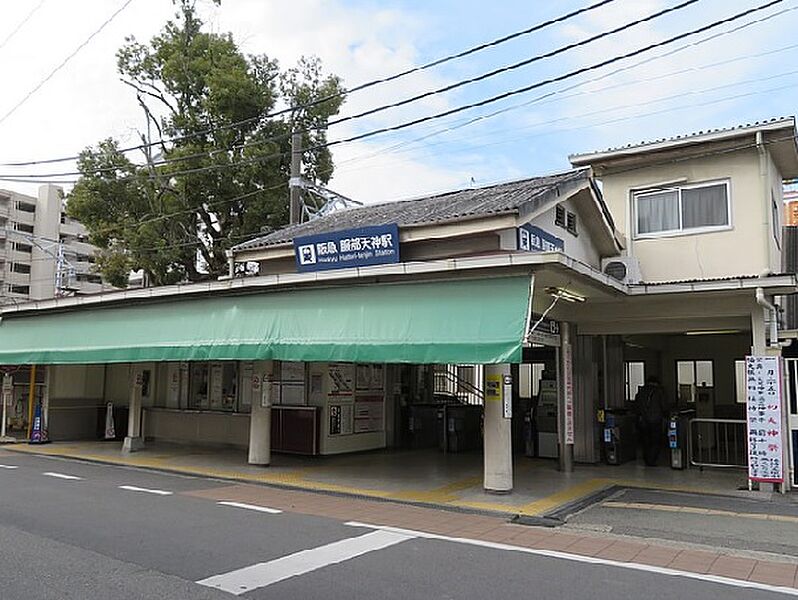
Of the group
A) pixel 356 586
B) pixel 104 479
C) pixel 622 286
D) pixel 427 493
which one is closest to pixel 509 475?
pixel 427 493

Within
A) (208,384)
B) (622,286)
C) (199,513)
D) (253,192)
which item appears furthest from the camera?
(253,192)

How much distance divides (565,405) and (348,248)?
4934mm

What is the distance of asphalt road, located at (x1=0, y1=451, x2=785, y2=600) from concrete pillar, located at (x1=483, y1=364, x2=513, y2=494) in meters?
3.01

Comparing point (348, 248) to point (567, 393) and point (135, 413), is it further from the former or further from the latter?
point (135, 413)

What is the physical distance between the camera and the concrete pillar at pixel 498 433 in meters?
11.0

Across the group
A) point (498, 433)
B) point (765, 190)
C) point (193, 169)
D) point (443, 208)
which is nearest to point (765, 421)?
point (498, 433)

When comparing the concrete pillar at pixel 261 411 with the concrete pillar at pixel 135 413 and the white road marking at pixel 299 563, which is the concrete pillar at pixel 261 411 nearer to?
the concrete pillar at pixel 135 413

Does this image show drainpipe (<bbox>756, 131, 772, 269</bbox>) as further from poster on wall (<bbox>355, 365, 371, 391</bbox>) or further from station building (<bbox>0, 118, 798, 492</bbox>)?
poster on wall (<bbox>355, 365, 371, 391</bbox>)

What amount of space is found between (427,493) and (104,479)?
5962mm

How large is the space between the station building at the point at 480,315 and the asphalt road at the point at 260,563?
313 cm

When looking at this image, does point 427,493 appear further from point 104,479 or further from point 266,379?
point 104,479

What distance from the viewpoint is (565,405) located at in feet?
43.5

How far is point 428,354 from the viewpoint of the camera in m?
10.5

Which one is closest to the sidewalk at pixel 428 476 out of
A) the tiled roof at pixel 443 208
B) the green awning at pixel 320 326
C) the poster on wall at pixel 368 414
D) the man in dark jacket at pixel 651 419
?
the man in dark jacket at pixel 651 419
